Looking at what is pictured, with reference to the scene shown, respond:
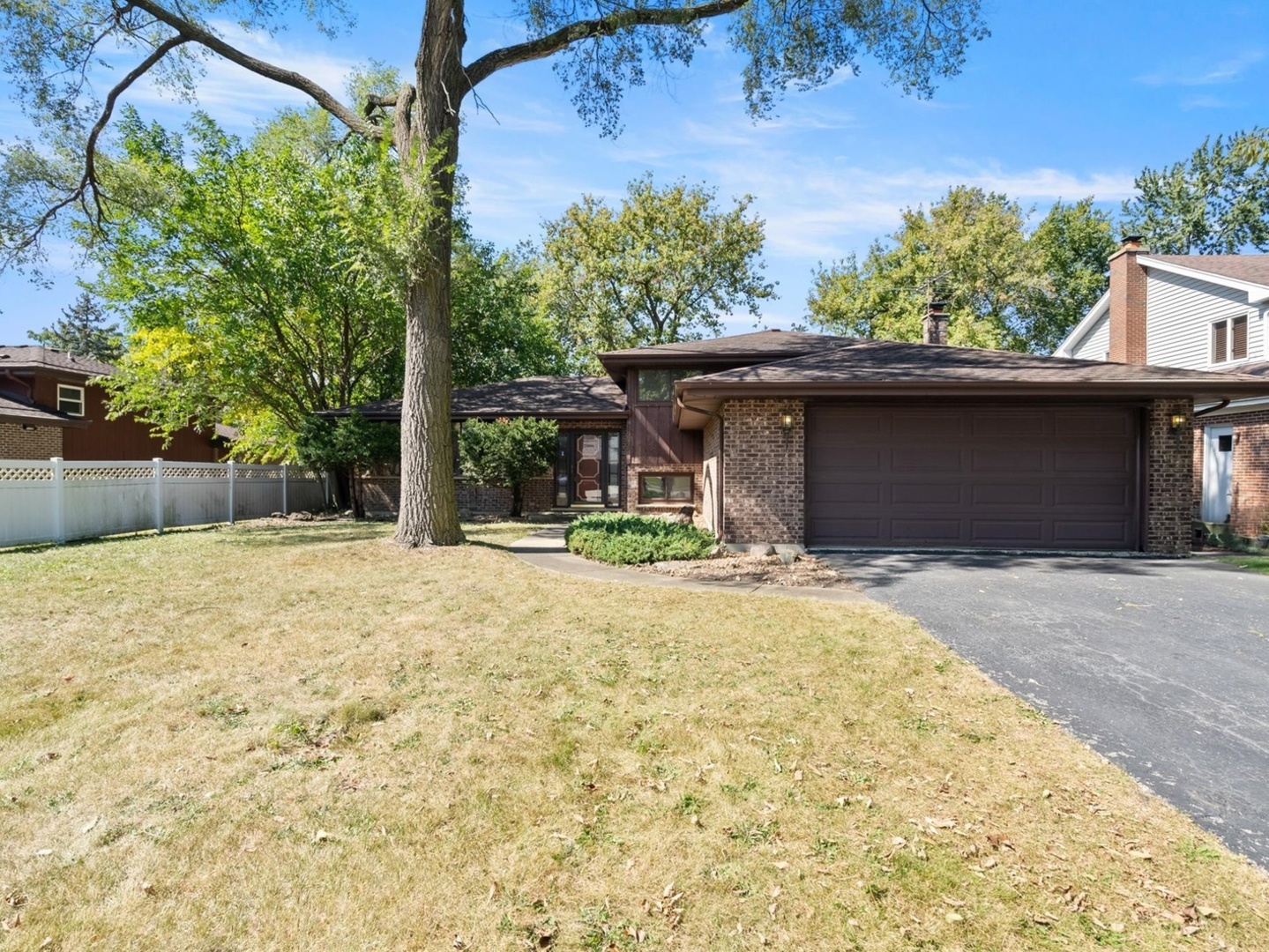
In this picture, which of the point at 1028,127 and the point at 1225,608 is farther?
the point at 1028,127

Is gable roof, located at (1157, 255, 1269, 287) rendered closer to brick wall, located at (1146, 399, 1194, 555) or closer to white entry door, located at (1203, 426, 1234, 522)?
white entry door, located at (1203, 426, 1234, 522)

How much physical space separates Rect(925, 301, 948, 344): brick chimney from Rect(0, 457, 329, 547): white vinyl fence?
17.2 meters

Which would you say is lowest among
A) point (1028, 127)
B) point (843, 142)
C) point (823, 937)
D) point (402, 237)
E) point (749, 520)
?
point (823, 937)

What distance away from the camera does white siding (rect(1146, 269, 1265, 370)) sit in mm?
15188

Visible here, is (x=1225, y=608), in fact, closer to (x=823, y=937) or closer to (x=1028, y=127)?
(x=823, y=937)

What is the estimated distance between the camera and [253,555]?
961 centimetres

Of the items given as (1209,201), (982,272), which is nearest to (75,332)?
(982,272)

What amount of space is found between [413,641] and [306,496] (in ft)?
49.3

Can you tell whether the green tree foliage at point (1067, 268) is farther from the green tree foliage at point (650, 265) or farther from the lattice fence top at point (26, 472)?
the lattice fence top at point (26, 472)

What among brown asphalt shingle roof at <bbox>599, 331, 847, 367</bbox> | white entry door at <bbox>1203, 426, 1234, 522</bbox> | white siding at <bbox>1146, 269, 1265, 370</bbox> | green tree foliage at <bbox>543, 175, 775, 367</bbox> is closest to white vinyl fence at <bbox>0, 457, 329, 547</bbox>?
brown asphalt shingle roof at <bbox>599, 331, 847, 367</bbox>

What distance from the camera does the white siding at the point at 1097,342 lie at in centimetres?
2012

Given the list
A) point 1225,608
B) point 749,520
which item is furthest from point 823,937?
point 749,520

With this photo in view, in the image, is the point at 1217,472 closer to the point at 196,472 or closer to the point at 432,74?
the point at 432,74

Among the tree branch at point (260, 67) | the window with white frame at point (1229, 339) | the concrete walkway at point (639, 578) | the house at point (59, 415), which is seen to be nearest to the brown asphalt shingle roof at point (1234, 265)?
the window with white frame at point (1229, 339)
